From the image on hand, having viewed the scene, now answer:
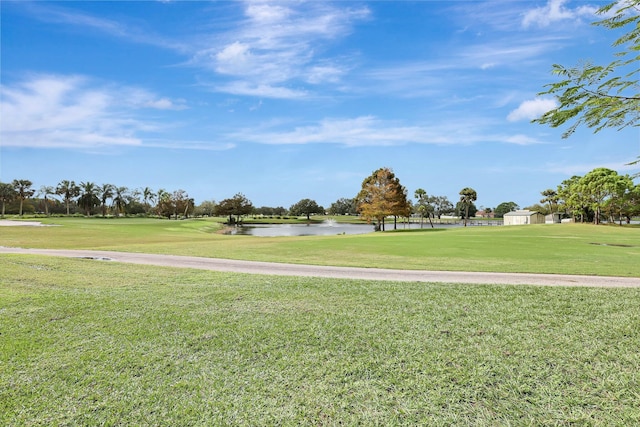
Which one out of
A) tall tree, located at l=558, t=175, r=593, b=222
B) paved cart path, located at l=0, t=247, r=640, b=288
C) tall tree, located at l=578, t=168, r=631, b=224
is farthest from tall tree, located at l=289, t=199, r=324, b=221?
paved cart path, located at l=0, t=247, r=640, b=288

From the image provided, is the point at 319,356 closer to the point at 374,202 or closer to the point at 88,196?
the point at 374,202

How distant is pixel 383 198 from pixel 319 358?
154 feet

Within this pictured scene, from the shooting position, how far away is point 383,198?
50.8 metres

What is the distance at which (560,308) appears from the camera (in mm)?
6945

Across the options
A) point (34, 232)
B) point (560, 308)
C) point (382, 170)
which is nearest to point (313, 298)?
point (560, 308)

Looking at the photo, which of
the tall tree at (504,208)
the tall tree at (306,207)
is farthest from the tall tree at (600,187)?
the tall tree at (504,208)

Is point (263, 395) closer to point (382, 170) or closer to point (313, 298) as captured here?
point (313, 298)

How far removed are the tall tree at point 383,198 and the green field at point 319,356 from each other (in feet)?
135

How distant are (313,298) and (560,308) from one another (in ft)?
16.1

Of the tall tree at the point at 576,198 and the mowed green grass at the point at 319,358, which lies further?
the tall tree at the point at 576,198

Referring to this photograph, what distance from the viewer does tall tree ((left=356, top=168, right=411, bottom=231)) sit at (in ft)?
164

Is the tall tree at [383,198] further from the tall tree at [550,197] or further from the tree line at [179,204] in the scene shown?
the tall tree at [550,197]

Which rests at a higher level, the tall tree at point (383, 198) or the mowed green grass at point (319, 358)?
the tall tree at point (383, 198)

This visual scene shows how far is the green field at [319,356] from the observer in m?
3.68
